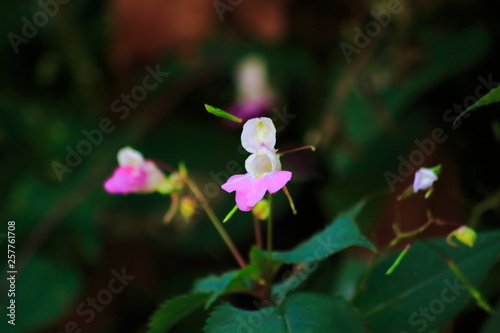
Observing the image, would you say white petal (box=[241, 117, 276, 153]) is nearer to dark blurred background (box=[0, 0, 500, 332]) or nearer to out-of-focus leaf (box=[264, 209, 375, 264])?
out-of-focus leaf (box=[264, 209, 375, 264])

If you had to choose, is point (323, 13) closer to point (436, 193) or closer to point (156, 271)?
point (436, 193)

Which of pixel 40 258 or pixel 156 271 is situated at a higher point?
pixel 40 258

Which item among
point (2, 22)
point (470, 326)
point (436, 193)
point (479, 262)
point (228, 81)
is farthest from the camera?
point (2, 22)

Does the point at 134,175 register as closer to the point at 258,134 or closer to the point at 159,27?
the point at 258,134

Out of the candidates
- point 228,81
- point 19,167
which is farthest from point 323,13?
point 19,167

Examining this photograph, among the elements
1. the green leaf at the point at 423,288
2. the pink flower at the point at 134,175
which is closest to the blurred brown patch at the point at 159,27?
the pink flower at the point at 134,175

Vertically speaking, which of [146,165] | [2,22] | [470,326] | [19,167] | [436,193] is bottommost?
[470,326]

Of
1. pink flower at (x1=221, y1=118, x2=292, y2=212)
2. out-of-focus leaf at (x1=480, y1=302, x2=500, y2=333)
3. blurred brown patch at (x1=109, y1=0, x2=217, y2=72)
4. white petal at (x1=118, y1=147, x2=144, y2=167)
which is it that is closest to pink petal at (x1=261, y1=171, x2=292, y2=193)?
pink flower at (x1=221, y1=118, x2=292, y2=212)

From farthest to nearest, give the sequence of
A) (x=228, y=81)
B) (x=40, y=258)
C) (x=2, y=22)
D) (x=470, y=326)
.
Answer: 1. (x=2, y=22)
2. (x=228, y=81)
3. (x=40, y=258)
4. (x=470, y=326)
